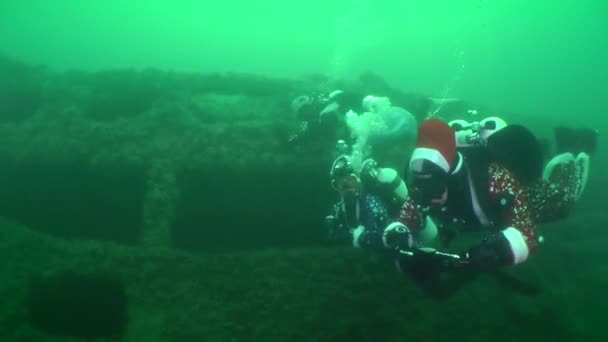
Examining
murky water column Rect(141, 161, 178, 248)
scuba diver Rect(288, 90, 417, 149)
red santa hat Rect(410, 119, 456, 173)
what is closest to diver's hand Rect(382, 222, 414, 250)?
Result: red santa hat Rect(410, 119, 456, 173)

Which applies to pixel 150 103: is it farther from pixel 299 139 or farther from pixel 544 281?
pixel 544 281

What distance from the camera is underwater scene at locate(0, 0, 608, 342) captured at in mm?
3199

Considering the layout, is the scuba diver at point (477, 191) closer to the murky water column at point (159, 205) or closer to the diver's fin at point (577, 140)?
the diver's fin at point (577, 140)

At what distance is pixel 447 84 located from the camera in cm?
3903

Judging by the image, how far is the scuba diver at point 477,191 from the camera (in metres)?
2.69

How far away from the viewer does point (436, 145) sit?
9.03 ft

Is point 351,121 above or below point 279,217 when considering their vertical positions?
above

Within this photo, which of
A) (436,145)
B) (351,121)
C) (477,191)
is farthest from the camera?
(351,121)

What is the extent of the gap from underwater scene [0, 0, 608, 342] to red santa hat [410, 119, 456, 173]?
0.04ft

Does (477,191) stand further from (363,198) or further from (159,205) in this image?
(159,205)

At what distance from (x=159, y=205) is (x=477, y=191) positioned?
13.0ft

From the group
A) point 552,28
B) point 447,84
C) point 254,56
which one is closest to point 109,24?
point 254,56

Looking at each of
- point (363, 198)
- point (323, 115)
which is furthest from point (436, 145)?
point (323, 115)

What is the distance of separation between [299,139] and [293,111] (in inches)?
60.0
